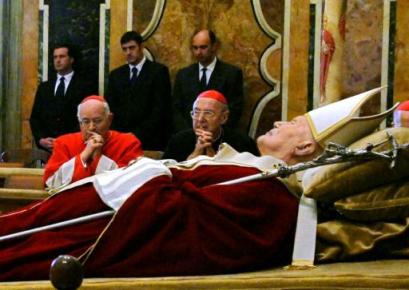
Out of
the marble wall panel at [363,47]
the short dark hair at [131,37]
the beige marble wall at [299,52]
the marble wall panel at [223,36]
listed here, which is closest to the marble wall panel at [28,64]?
the marble wall panel at [223,36]

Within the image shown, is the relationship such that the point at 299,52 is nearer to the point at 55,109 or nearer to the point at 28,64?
the point at 55,109

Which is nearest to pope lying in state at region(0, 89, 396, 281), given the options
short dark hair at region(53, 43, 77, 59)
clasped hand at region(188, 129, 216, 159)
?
clasped hand at region(188, 129, 216, 159)

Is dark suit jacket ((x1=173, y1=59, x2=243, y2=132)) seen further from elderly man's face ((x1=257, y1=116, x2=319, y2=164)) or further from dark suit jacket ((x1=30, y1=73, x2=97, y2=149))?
elderly man's face ((x1=257, y1=116, x2=319, y2=164))

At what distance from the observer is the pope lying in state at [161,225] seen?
335 centimetres

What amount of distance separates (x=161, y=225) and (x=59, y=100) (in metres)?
5.67

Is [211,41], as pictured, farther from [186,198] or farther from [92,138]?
[186,198]

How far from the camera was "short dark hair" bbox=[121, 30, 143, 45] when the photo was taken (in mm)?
8828

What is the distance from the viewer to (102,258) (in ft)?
11.0

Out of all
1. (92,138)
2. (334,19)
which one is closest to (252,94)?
(334,19)

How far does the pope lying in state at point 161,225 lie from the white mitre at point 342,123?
0.47 metres

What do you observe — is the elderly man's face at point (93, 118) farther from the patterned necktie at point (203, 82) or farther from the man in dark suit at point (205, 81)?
the patterned necktie at point (203, 82)

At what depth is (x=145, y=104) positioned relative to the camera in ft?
28.2

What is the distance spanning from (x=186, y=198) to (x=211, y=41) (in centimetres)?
547

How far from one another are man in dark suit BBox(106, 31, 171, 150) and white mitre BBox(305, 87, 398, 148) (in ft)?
14.6
